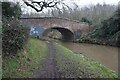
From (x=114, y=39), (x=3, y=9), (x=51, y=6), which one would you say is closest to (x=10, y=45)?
(x=3, y=9)

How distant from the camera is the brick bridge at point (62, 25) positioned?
3941 centimetres

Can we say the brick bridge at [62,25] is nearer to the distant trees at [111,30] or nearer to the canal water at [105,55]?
the distant trees at [111,30]

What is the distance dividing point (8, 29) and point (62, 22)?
29259 mm

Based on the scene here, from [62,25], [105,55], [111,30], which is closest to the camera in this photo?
[105,55]

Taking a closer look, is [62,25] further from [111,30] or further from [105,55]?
[105,55]

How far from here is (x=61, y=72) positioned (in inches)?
443

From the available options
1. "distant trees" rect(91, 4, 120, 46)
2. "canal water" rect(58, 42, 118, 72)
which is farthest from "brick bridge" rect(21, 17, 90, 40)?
"canal water" rect(58, 42, 118, 72)

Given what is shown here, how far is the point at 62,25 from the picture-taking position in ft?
135

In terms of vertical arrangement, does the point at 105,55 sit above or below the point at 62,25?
below

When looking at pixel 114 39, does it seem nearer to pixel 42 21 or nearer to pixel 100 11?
pixel 42 21

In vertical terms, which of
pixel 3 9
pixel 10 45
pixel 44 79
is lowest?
pixel 44 79

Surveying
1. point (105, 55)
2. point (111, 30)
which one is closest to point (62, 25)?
point (111, 30)

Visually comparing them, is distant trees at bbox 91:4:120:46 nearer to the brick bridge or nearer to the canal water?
the canal water

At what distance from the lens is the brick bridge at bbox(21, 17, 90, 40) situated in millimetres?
39406
